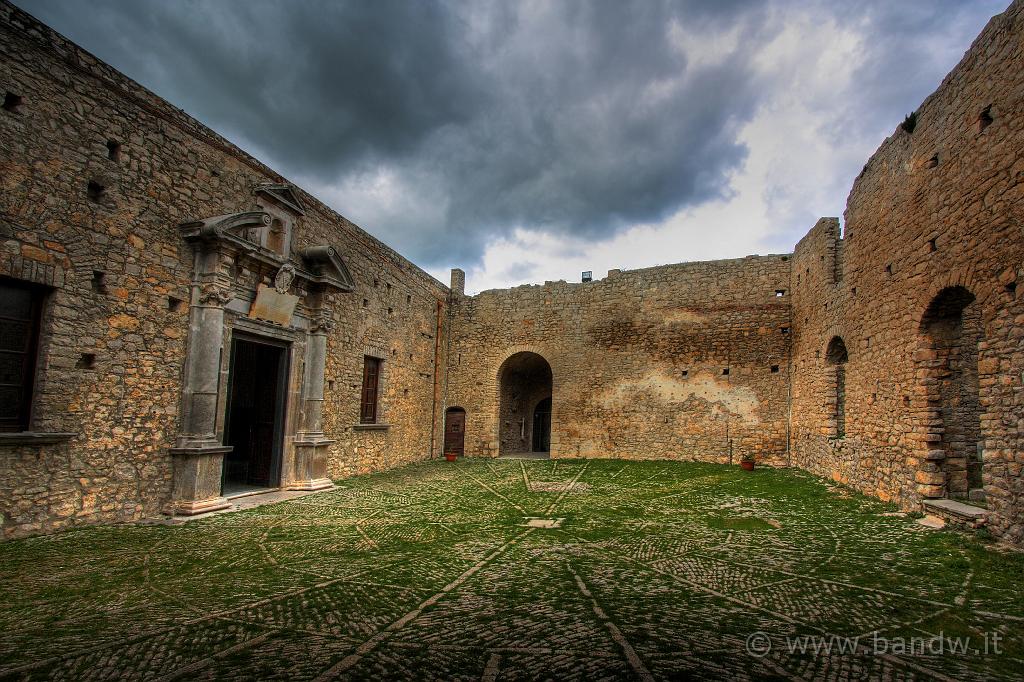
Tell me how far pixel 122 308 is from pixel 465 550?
5366 mm

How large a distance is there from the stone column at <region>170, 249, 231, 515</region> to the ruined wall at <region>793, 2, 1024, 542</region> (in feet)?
31.9

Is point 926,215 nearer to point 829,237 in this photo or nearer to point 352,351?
point 829,237

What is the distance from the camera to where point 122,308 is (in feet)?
22.2

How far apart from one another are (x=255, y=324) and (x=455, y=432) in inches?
353

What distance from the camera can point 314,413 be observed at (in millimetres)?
9961

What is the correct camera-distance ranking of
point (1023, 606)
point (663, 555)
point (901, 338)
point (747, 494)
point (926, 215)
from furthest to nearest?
point (747, 494) → point (901, 338) → point (926, 215) → point (663, 555) → point (1023, 606)

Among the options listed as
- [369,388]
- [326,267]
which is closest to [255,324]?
[326,267]

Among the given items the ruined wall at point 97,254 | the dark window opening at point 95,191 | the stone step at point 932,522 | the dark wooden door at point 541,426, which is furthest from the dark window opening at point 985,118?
the dark wooden door at point 541,426

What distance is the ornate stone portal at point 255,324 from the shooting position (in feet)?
24.5

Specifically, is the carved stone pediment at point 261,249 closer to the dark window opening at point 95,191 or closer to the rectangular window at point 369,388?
the dark window opening at point 95,191

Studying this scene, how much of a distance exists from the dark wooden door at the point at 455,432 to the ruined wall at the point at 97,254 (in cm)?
966

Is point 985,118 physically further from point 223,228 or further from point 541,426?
point 541,426

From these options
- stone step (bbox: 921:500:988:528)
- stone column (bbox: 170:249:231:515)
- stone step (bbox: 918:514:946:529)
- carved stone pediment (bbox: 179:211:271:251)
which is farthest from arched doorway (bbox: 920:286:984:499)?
stone column (bbox: 170:249:231:515)

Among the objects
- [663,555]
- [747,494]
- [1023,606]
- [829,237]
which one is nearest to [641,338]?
[829,237]
